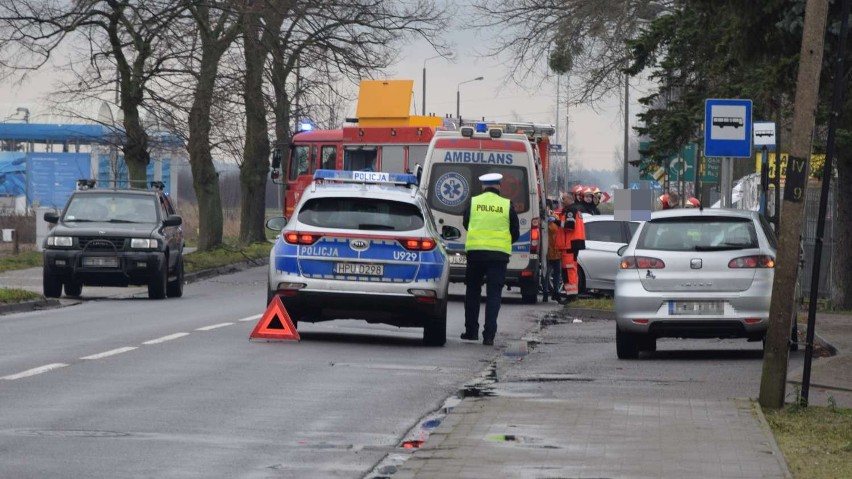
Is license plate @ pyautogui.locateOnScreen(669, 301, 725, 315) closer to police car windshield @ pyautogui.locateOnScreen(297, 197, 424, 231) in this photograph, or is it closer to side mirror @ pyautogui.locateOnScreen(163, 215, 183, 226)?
police car windshield @ pyautogui.locateOnScreen(297, 197, 424, 231)

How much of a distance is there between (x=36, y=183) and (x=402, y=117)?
140ft

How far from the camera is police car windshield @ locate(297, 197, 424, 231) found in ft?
56.9

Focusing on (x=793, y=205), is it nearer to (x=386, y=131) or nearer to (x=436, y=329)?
(x=436, y=329)

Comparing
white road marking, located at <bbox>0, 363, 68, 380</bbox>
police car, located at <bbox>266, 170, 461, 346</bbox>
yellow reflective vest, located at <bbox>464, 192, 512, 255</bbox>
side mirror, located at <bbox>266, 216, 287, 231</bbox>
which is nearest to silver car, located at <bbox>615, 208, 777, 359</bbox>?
yellow reflective vest, located at <bbox>464, 192, 512, 255</bbox>

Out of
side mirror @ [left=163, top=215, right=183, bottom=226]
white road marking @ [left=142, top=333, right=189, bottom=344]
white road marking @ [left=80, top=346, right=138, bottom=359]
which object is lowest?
white road marking @ [left=142, top=333, right=189, bottom=344]

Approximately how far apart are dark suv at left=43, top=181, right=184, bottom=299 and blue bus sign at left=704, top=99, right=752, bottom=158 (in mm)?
10382

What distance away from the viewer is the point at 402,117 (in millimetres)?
33719

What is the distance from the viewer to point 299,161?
39.2 m

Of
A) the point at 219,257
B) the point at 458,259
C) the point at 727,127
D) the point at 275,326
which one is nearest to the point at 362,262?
the point at 275,326

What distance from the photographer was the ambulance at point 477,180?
26.9 metres

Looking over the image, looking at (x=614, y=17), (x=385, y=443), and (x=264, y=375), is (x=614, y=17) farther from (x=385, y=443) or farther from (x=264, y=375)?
(x=385, y=443)

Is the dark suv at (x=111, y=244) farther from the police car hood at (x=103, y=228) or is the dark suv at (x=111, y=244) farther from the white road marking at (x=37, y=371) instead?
the white road marking at (x=37, y=371)

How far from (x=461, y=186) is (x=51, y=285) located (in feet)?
22.7

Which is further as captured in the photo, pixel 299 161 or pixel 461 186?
pixel 299 161
